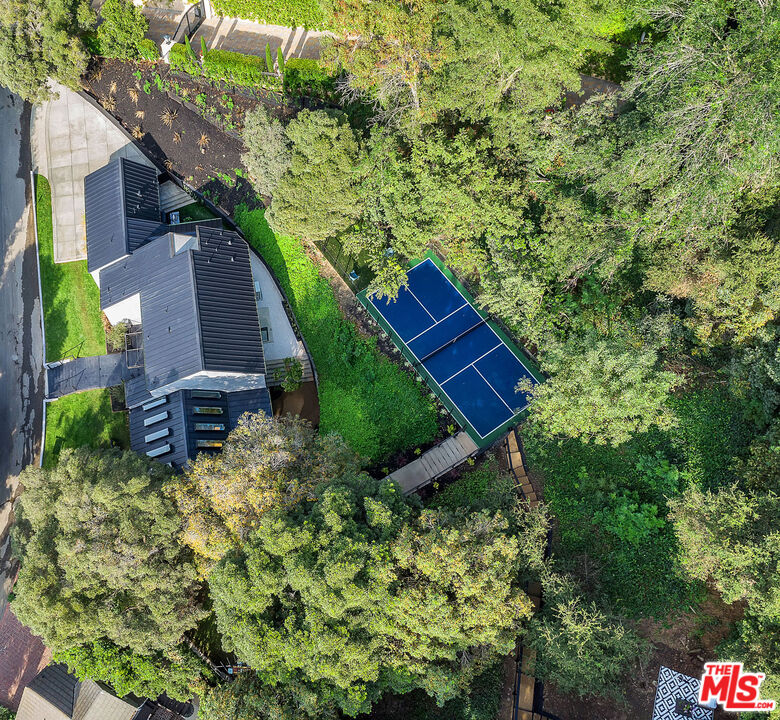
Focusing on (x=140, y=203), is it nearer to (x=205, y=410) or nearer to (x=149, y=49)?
(x=149, y=49)

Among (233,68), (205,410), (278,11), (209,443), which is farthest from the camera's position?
(278,11)

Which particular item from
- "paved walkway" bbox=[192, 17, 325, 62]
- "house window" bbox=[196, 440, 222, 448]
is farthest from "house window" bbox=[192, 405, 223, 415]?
"paved walkway" bbox=[192, 17, 325, 62]

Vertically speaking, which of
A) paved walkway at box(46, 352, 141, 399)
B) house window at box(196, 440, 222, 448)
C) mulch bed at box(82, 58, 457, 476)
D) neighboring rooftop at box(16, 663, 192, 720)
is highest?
mulch bed at box(82, 58, 457, 476)

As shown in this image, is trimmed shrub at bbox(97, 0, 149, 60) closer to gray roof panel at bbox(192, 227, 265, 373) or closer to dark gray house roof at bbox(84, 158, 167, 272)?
dark gray house roof at bbox(84, 158, 167, 272)

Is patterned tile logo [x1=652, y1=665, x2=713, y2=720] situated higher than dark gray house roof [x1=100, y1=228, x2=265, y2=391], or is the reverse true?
dark gray house roof [x1=100, y1=228, x2=265, y2=391]

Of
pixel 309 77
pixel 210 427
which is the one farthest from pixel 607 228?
pixel 210 427

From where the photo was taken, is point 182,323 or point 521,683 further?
point 182,323

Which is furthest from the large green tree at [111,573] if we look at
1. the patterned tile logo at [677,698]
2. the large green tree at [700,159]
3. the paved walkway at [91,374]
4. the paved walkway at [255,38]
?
the paved walkway at [255,38]
